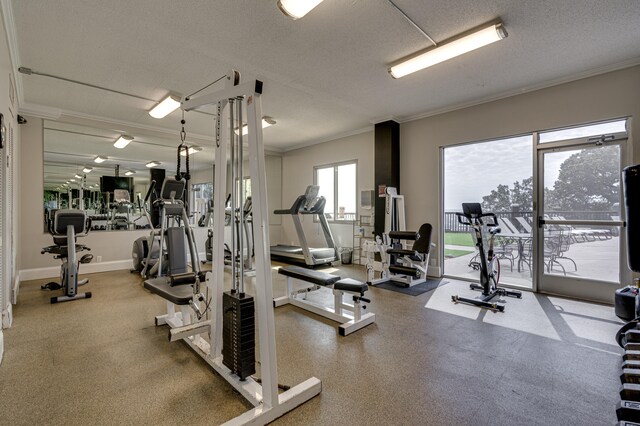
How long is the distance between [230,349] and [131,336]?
4.78 feet

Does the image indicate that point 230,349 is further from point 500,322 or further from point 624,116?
point 624,116

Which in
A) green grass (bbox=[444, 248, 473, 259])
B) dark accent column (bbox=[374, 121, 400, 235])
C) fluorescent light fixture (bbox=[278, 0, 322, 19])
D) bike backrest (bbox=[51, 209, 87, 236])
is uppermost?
fluorescent light fixture (bbox=[278, 0, 322, 19])

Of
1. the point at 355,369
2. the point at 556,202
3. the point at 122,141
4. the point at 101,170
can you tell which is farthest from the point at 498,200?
the point at 101,170

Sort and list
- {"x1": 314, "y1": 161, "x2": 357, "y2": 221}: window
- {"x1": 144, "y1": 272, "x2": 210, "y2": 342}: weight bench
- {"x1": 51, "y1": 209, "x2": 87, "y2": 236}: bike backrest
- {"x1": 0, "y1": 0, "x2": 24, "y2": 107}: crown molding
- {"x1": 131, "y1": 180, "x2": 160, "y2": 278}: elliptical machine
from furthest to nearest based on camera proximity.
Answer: {"x1": 314, "y1": 161, "x2": 357, "y2": 221}: window
{"x1": 131, "y1": 180, "x2": 160, "y2": 278}: elliptical machine
{"x1": 51, "y1": 209, "x2": 87, "y2": 236}: bike backrest
{"x1": 0, "y1": 0, "x2": 24, "y2": 107}: crown molding
{"x1": 144, "y1": 272, "x2": 210, "y2": 342}: weight bench

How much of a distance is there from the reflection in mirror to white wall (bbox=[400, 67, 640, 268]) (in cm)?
464

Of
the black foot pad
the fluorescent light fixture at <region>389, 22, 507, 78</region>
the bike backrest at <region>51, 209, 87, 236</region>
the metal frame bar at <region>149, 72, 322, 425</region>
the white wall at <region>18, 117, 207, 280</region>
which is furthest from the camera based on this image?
the white wall at <region>18, 117, 207, 280</region>

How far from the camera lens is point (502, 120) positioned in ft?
14.4

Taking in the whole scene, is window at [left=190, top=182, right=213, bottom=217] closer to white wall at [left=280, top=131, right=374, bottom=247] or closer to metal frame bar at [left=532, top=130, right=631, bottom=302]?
white wall at [left=280, top=131, right=374, bottom=247]

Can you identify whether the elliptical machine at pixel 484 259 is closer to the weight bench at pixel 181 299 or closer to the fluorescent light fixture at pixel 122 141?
the weight bench at pixel 181 299

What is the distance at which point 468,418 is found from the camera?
165 cm

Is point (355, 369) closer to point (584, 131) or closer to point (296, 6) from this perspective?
point (296, 6)

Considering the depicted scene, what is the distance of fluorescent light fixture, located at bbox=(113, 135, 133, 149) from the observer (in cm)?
559

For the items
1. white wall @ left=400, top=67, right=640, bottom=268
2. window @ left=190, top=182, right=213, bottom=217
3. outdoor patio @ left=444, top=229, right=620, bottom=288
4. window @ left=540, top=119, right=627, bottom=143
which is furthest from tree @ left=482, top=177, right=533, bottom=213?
window @ left=190, top=182, right=213, bottom=217

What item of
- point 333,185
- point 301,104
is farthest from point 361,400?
point 333,185
